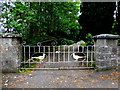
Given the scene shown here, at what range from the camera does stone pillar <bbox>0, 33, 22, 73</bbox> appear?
3957 millimetres

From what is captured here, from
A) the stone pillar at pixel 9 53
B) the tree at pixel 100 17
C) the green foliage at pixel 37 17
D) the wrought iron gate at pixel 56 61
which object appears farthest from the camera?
the tree at pixel 100 17

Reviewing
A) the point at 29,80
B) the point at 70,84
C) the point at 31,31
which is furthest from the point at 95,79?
the point at 31,31

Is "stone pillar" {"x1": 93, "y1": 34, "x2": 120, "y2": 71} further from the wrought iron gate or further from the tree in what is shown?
the tree

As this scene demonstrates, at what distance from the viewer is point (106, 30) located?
24.7 feet

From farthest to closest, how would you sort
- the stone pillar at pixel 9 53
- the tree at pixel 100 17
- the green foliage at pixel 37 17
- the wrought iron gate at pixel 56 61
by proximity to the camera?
the tree at pixel 100 17
the green foliage at pixel 37 17
the wrought iron gate at pixel 56 61
the stone pillar at pixel 9 53

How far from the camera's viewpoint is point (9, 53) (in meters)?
4.00

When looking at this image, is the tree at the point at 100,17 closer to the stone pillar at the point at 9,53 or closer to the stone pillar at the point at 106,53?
the stone pillar at the point at 106,53

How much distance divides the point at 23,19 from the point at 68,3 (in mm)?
3493

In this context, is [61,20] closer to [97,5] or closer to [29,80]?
[97,5]

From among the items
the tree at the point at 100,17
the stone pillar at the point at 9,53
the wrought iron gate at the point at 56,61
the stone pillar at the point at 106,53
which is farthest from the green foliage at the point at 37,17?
the stone pillar at the point at 106,53

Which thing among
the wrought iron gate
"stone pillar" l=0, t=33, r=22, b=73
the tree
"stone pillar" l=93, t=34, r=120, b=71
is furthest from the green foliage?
"stone pillar" l=93, t=34, r=120, b=71

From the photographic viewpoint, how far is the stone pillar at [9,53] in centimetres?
396

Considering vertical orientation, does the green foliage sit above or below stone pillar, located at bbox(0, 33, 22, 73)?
above

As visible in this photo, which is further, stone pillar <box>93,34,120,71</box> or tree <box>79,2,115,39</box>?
tree <box>79,2,115,39</box>
